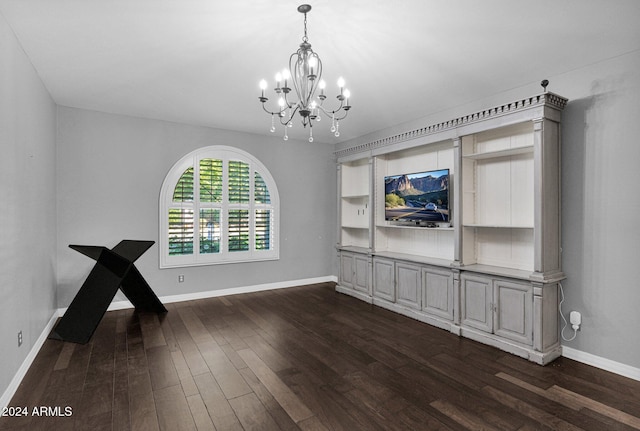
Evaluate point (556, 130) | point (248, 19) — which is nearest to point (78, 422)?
point (248, 19)

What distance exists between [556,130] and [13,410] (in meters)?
4.96

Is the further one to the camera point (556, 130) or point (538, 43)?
point (556, 130)

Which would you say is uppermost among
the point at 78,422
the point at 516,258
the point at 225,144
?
the point at 225,144

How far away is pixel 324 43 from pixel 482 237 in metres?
2.83

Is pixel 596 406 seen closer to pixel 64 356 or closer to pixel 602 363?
pixel 602 363

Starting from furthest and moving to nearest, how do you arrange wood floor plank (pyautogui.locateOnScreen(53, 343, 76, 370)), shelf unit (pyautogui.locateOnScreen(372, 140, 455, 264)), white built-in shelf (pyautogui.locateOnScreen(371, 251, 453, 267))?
shelf unit (pyautogui.locateOnScreen(372, 140, 455, 264)) < white built-in shelf (pyautogui.locateOnScreen(371, 251, 453, 267)) < wood floor plank (pyautogui.locateOnScreen(53, 343, 76, 370))

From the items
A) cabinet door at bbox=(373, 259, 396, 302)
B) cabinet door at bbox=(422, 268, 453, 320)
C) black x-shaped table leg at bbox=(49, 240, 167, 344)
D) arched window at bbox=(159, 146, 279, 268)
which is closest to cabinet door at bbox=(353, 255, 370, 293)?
cabinet door at bbox=(373, 259, 396, 302)

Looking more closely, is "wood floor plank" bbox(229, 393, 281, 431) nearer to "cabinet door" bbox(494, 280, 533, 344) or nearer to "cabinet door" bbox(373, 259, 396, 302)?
"cabinet door" bbox(494, 280, 533, 344)

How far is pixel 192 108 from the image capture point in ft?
14.7

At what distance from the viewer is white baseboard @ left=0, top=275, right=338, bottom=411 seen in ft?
8.49

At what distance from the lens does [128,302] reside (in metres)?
4.87

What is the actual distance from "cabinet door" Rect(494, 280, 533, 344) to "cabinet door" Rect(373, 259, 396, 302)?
150 cm

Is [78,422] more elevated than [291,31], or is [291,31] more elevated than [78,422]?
[291,31]

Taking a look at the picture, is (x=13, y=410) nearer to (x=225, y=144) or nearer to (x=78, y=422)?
(x=78, y=422)
